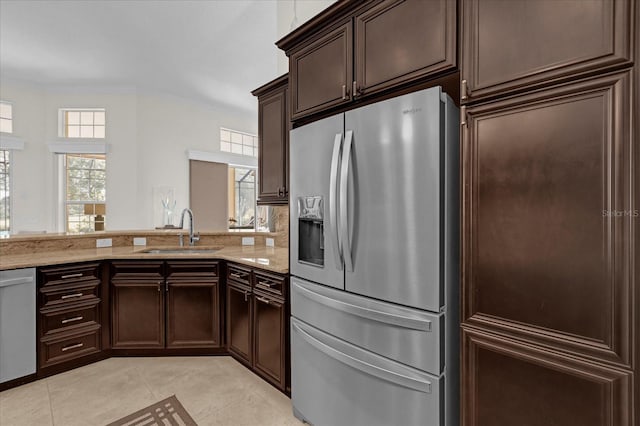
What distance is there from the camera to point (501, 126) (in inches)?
48.1

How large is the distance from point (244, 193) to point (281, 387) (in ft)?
19.4

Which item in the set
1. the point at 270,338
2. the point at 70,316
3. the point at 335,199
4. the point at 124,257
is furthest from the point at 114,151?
the point at 335,199

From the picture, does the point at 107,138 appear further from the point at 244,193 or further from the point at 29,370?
the point at 29,370

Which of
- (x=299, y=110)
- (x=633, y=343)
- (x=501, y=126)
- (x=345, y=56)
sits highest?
(x=345, y=56)

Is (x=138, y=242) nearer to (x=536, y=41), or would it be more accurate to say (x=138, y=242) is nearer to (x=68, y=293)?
(x=68, y=293)

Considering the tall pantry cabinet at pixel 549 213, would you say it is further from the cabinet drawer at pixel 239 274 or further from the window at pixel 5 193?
the window at pixel 5 193

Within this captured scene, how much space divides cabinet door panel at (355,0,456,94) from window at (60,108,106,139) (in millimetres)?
5847

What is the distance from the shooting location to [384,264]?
1.52m

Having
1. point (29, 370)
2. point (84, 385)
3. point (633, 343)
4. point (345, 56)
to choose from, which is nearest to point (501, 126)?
point (633, 343)

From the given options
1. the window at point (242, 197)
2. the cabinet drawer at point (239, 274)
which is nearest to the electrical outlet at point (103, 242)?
the cabinet drawer at point (239, 274)

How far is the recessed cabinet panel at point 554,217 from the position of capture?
990 mm

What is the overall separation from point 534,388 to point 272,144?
2350 millimetres

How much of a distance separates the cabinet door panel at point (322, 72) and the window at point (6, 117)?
5.84m

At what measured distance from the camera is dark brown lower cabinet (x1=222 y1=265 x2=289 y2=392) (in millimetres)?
2312
